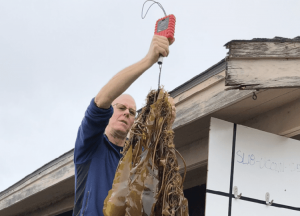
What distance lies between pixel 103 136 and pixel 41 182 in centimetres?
225

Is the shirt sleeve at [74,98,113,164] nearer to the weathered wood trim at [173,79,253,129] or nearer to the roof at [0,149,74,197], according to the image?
the weathered wood trim at [173,79,253,129]

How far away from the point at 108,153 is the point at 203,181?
1.44m

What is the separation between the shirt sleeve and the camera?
96.2 inches

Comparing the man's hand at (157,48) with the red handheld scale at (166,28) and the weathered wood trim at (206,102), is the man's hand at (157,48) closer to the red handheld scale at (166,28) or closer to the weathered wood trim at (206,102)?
the red handheld scale at (166,28)

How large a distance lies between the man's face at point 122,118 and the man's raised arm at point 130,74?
0.38m

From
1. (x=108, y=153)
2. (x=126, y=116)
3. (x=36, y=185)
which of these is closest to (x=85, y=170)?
(x=108, y=153)

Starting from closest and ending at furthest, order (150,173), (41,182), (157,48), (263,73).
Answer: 1. (150,173)
2. (157,48)
3. (263,73)
4. (41,182)

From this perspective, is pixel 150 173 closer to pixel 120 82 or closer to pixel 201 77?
pixel 120 82

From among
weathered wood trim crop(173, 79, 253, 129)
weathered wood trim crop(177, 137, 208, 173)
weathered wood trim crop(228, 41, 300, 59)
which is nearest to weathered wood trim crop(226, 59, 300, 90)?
weathered wood trim crop(228, 41, 300, 59)

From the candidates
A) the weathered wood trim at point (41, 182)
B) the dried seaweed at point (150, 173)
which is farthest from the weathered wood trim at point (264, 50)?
the weathered wood trim at point (41, 182)

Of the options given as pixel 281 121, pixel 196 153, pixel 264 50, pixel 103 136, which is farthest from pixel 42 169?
pixel 264 50

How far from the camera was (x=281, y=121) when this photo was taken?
313 cm

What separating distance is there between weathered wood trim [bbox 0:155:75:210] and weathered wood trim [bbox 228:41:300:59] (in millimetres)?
2102

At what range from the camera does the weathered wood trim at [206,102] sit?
2.97 m
